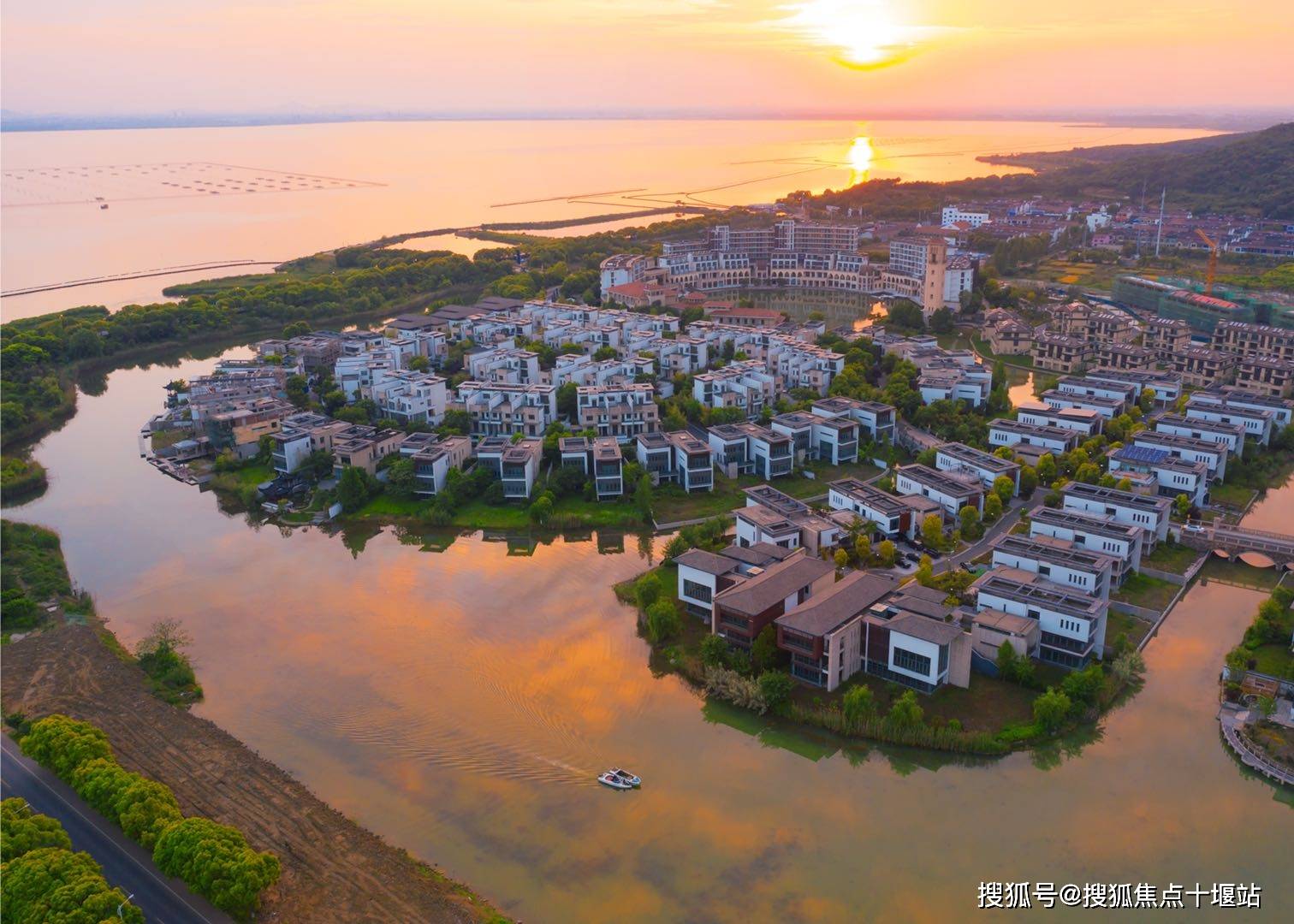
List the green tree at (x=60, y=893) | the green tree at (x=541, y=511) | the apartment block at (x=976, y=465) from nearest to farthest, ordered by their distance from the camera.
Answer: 1. the green tree at (x=60, y=893)
2. the green tree at (x=541, y=511)
3. the apartment block at (x=976, y=465)

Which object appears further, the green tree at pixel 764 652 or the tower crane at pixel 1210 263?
the tower crane at pixel 1210 263

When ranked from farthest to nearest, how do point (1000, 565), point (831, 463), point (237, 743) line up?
1. point (831, 463)
2. point (1000, 565)
3. point (237, 743)

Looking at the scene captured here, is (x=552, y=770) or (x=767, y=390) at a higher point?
(x=767, y=390)

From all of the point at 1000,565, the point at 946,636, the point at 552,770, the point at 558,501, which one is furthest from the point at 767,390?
the point at 552,770

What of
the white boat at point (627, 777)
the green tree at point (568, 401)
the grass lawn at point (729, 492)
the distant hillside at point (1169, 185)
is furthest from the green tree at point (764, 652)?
the distant hillside at point (1169, 185)

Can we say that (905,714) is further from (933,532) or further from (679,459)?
(679,459)

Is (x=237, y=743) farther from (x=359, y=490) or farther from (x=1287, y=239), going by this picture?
(x=1287, y=239)

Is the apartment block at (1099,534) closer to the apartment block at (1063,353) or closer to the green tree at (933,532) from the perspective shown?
the green tree at (933,532)

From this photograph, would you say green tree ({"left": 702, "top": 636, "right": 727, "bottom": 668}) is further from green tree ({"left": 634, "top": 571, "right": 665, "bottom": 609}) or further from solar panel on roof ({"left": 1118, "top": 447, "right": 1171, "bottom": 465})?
solar panel on roof ({"left": 1118, "top": 447, "right": 1171, "bottom": 465})
